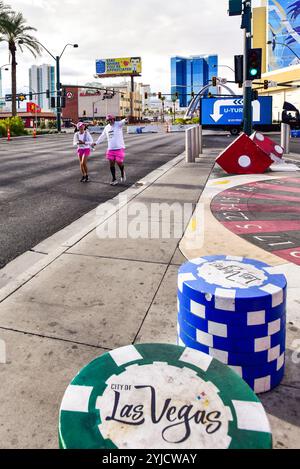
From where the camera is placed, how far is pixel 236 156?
43.5 feet

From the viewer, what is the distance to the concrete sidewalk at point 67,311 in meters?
2.62

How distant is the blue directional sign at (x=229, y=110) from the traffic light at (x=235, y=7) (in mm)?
23789

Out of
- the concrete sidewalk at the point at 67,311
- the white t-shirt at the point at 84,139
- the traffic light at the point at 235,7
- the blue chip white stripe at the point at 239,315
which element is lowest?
the concrete sidewalk at the point at 67,311

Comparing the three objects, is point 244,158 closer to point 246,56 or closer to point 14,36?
point 246,56

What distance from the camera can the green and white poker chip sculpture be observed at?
1.55m

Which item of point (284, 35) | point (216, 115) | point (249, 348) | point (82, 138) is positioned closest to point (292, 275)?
point (249, 348)

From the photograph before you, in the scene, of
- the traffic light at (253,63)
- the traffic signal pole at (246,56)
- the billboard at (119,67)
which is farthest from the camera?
the billboard at (119,67)

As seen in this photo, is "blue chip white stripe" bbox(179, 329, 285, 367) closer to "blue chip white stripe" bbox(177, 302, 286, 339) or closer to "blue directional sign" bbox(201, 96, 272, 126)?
"blue chip white stripe" bbox(177, 302, 286, 339)

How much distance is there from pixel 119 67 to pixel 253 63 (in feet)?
456

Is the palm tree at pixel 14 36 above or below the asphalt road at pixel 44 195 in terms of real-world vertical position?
above

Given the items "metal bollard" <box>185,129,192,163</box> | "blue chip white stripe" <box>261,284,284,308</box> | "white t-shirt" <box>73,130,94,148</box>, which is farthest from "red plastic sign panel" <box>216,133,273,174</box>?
"blue chip white stripe" <box>261,284,284,308</box>

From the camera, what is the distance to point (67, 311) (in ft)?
12.8

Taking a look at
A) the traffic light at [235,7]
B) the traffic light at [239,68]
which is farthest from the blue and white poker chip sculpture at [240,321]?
the traffic light at [239,68]

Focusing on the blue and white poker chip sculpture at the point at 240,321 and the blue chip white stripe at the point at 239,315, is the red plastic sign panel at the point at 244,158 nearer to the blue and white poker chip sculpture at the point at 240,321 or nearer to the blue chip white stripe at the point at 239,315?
the blue and white poker chip sculpture at the point at 240,321
